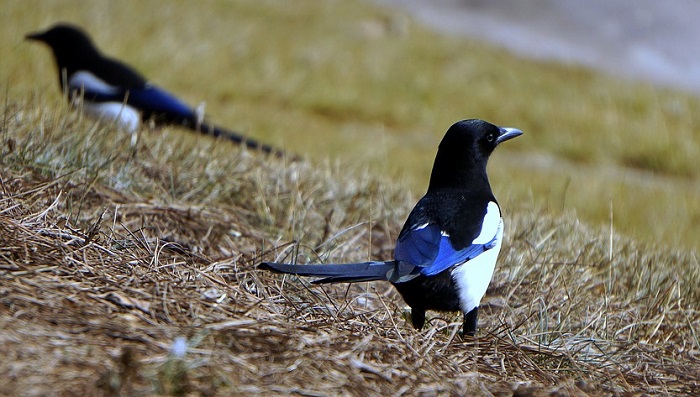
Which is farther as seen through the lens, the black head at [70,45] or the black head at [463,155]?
the black head at [70,45]

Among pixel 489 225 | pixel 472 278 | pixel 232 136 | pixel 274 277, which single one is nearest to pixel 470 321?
pixel 472 278

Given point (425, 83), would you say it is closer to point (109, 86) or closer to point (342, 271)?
point (109, 86)

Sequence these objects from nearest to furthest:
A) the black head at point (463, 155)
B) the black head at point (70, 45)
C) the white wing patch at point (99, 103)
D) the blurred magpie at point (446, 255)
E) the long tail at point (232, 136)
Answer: the blurred magpie at point (446, 255)
the black head at point (463, 155)
the long tail at point (232, 136)
the white wing patch at point (99, 103)
the black head at point (70, 45)

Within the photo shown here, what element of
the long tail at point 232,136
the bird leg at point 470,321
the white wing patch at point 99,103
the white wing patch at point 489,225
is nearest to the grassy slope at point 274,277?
the bird leg at point 470,321

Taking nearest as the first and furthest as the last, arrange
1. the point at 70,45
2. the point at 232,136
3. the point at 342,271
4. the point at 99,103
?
the point at 342,271 < the point at 232,136 < the point at 99,103 < the point at 70,45

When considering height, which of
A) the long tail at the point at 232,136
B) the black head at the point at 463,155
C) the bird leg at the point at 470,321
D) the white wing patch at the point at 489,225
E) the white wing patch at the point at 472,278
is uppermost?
the black head at the point at 463,155

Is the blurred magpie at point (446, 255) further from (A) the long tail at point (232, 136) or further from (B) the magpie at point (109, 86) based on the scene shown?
(B) the magpie at point (109, 86)

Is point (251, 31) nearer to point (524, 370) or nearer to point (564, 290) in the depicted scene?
point (564, 290)

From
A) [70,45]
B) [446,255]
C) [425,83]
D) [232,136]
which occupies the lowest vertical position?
[232,136]

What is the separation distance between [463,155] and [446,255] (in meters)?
0.55

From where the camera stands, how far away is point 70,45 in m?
6.89

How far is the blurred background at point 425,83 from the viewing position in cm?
764

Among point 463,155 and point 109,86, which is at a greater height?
point 463,155

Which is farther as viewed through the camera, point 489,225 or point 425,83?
point 425,83
